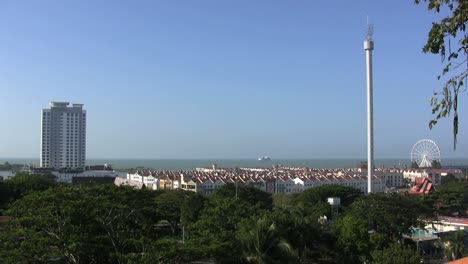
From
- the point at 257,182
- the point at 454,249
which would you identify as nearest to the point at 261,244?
the point at 454,249

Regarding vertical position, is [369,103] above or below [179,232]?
above

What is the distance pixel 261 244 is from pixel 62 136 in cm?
8964

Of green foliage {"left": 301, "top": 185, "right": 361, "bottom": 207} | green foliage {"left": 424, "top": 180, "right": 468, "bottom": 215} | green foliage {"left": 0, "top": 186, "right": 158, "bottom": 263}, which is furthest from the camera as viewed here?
green foliage {"left": 301, "top": 185, "right": 361, "bottom": 207}

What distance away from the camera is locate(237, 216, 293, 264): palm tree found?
17.3 meters

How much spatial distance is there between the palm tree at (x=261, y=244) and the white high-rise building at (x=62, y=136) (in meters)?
88.6

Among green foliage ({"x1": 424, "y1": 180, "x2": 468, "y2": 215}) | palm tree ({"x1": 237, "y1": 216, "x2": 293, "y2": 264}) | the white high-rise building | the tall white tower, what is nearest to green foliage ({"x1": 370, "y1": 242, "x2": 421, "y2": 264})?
palm tree ({"x1": 237, "y1": 216, "x2": 293, "y2": 264})

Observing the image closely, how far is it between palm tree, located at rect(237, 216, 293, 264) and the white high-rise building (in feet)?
291

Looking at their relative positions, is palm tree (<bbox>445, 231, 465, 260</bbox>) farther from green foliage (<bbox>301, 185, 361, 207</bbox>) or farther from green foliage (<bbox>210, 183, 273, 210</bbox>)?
green foliage (<bbox>301, 185, 361, 207</bbox>)

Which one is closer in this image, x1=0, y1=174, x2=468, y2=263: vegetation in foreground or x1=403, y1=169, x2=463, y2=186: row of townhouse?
x1=0, y1=174, x2=468, y2=263: vegetation in foreground

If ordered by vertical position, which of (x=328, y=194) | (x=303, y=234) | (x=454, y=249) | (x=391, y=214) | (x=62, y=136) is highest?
(x=62, y=136)

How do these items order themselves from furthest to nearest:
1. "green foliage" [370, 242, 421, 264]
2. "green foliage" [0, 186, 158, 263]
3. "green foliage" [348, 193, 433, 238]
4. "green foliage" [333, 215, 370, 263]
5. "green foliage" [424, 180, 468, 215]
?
"green foliage" [424, 180, 468, 215]
"green foliage" [348, 193, 433, 238]
"green foliage" [333, 215, 370, 263]
"green foliage" [370, 242, 421, 264]
"green foliage" [0, 186, 158, 263]

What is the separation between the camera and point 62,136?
3890 inches

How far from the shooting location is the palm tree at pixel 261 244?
17.3 m

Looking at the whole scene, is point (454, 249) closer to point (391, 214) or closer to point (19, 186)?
point (391, 214)
